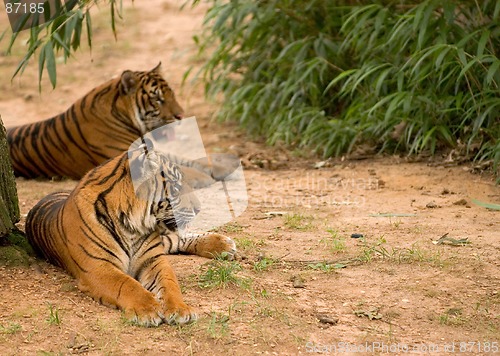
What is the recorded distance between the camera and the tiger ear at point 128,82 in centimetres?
625

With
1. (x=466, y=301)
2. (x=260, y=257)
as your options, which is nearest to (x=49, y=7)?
(x=260, y=257)

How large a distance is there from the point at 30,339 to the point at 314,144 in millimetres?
4187

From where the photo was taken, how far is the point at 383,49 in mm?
6340

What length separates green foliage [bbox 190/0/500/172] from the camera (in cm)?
566

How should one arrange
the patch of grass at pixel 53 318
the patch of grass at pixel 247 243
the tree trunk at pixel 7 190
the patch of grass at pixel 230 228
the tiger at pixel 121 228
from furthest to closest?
the patch of grass at pixel 230 228 → the patch of grass at pixel 247 243 → the tree trunk at pixel 7 190 → the tiger at pixel 121 228 → the patch of grass at pixel 53 318

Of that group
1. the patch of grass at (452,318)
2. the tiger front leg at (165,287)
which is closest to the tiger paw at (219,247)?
the tiger front leg at (165,287)

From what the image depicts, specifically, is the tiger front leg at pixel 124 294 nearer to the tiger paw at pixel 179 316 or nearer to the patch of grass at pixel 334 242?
the tiger paw at pixel 179 316

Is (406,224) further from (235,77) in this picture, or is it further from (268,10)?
(235,77)

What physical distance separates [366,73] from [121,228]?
110 inches

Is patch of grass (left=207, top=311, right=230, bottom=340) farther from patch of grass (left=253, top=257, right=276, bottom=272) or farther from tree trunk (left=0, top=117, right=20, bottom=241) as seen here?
tree trunk (left=0, top=117, right=20, bottom=241)

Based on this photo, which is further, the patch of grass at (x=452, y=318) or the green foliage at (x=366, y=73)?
the green foliage at (x=366, y=73)

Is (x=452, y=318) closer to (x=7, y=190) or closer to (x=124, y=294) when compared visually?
(x=124, y=294)

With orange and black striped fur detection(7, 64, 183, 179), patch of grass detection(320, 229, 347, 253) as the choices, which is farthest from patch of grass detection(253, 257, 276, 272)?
orange and black striped fur detection(7, 64, 183, 179)

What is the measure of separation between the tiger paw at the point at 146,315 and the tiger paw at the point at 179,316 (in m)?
0.04
